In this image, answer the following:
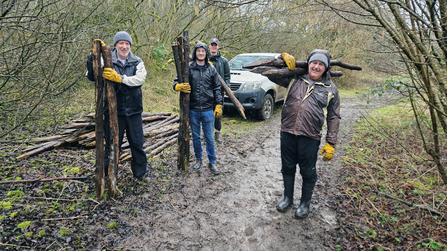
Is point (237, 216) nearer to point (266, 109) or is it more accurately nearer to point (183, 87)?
point (183, 87)

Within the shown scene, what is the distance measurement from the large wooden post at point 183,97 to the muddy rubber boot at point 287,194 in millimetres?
1720

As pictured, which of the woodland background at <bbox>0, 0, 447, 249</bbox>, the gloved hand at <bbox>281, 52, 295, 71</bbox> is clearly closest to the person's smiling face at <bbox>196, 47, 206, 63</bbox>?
the woodland background at <bbox>0, 0, 447, 249</bbox>

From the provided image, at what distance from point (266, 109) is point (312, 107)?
5.15 meters

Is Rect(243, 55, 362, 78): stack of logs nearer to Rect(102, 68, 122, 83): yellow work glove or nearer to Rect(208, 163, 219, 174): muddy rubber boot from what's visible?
Rect(102, 68, 122, 83): yellow work glove

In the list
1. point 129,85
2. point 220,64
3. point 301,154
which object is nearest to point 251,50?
point 220,64

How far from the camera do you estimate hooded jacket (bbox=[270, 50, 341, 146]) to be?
3.09 m

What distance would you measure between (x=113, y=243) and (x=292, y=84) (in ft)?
Result: 9.06

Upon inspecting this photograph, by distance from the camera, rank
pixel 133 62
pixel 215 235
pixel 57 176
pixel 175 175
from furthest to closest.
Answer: pixel 175 175
pixel 57 176
pixel 133 62
pixel 215 235

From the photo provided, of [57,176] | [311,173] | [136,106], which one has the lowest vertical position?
[57,176]

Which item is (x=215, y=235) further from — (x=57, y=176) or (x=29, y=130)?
(x=29, y=130)

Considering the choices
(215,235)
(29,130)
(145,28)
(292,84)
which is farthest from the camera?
(145,28)

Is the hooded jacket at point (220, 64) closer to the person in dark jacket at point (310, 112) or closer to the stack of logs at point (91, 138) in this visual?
the stack of logs at point (91, 138)

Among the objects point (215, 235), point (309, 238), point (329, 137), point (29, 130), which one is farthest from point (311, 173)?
point (29, 130)

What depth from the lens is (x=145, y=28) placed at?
10141 mm
